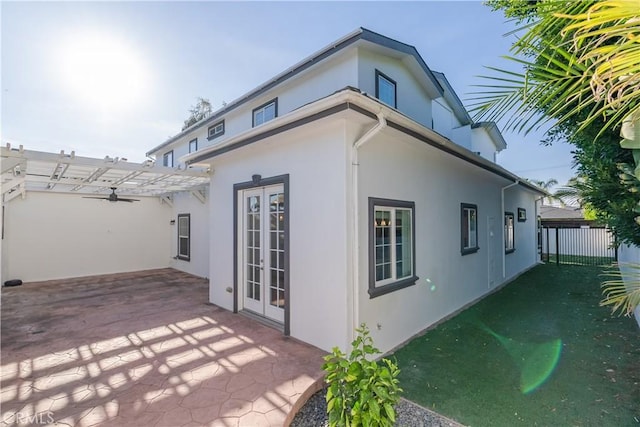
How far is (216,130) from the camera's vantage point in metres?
10.8

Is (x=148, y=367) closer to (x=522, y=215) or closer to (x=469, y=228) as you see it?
(x=469, y=228)

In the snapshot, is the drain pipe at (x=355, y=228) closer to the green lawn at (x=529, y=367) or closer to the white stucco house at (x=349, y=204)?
the white stucco house at (x=349, y=204)

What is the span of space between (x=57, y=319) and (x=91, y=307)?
81cm

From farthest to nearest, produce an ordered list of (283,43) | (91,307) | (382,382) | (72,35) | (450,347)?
(283,43)
(91,307)
(72,35)
(450,347)
(382,382)

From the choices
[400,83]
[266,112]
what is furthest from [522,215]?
[266,112]

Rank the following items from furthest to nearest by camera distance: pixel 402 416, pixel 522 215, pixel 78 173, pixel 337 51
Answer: pixel 522 215
pixel 78 173
pixel 337 51
pixel 402 416

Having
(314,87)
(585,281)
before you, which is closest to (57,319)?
(314,87)

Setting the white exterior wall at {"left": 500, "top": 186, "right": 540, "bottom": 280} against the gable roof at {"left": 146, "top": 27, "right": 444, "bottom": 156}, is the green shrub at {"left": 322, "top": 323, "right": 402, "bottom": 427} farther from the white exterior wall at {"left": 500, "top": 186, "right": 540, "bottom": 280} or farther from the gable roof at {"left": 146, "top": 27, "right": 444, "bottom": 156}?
the white exterior wall at {"left": 500, "top": 186, "right": 540, "bottom": 280}

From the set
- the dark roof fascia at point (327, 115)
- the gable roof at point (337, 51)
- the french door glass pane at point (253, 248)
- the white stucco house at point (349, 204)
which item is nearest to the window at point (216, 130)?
the white stucco house at point (349, 204)

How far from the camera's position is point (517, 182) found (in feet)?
34.4

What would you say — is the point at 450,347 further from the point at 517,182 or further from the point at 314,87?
the point at 517,182

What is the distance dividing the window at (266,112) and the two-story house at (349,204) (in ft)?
0.16

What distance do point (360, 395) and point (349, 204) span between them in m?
2.39

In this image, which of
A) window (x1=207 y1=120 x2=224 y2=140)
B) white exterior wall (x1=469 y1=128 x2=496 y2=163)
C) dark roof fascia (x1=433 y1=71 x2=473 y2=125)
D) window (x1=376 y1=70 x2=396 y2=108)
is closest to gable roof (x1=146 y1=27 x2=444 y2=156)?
window (x1=376 y1=70 x2=396 y2=108)
